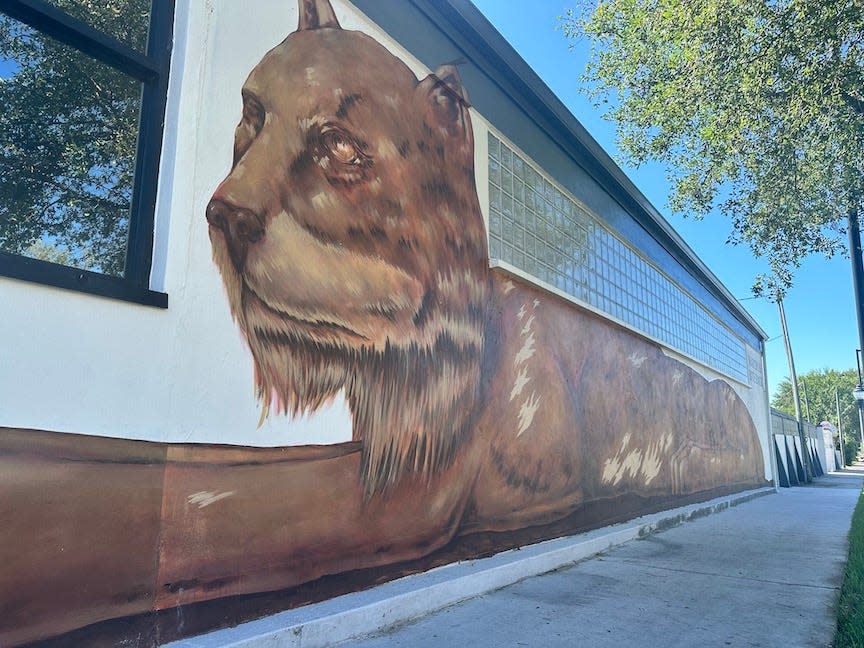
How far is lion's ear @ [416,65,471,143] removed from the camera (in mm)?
5766

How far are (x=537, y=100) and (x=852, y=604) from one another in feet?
19.6

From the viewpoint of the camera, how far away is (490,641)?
395cm

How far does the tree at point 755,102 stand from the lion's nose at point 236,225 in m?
6.05

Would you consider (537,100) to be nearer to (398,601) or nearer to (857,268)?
(857,268)

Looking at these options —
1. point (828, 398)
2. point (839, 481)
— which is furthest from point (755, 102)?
point (828, 398)

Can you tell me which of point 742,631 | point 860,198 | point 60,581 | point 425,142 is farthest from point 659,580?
point 860,198

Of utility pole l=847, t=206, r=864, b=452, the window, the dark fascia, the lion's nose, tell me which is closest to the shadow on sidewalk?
the dark fascia

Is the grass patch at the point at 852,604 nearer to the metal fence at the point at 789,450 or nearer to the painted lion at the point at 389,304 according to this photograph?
the painted lion at the point at 389,304

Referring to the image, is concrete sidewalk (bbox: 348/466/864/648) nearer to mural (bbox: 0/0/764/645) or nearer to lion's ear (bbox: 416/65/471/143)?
mural (bbox: 0/0/764/645)

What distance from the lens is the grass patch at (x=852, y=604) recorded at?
157 inches

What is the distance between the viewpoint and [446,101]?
19.8 feet

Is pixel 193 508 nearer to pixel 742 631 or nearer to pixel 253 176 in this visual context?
pixel 253 176

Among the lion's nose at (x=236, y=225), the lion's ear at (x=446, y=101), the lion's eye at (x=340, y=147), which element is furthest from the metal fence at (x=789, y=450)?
the lion's nose at (x=236, y=225)

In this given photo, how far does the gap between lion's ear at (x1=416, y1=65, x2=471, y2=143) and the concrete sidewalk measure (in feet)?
13.8
